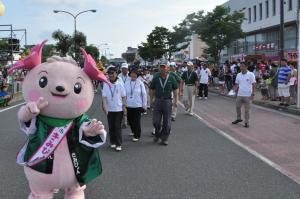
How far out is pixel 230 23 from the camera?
3309 centimetres

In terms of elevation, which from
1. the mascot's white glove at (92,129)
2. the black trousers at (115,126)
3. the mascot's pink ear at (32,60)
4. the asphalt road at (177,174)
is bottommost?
the asphalt road at (177,174)

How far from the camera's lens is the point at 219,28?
3266cm

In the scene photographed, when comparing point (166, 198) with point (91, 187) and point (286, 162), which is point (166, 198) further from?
point (286, 162)

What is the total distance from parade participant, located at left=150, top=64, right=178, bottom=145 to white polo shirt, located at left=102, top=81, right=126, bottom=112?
3.37 ft

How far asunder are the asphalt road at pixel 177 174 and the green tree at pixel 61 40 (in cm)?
5640

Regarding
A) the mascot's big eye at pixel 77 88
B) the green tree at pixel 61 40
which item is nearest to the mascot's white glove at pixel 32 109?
the mascot's big eye at pixel 77 88

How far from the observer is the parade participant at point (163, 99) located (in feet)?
32.4

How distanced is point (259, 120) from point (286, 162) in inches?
245

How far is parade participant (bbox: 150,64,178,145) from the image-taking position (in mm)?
9867

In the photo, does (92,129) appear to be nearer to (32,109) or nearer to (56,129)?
(56,129)

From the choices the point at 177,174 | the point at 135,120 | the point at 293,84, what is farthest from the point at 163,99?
the point at 293,84

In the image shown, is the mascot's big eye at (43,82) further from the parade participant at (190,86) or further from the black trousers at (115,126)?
the parade participant at (190,86)

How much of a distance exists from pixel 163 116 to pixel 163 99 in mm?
375

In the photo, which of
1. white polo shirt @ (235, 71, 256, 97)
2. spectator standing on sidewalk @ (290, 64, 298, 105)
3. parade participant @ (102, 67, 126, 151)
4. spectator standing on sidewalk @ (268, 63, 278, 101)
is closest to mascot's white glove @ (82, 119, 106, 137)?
parade participant @ (102, 67, 126, 151)
